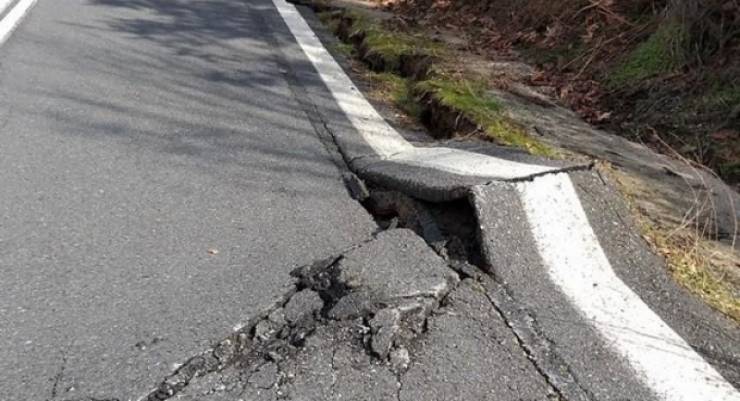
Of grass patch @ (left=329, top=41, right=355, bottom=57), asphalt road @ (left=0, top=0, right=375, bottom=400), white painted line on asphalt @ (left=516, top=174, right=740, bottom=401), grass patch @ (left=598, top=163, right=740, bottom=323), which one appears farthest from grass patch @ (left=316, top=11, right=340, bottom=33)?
white painted line on asphalt @ (left=516, top=174, right=740, bottom=401)

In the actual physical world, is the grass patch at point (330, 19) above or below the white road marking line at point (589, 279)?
below

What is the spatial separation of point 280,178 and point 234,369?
56.4 inches

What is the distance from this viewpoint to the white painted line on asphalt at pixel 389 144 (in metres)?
2.94

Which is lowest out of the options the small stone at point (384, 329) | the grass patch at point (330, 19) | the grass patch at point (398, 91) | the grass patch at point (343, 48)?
the grass patch at point (330, 19)

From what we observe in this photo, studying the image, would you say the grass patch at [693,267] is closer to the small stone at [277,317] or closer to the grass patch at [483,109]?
the grass patch at [483,109]

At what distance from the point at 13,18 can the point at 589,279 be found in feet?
18.5

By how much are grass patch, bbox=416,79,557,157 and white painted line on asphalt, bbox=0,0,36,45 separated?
11.0ft

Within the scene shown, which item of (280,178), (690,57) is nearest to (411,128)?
(280,178)

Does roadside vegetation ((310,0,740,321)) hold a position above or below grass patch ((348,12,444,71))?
above

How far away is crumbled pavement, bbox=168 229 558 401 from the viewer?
182 centimetres

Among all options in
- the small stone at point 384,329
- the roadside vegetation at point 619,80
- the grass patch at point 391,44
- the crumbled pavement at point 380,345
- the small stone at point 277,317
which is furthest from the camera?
the grass patch at point 391,44

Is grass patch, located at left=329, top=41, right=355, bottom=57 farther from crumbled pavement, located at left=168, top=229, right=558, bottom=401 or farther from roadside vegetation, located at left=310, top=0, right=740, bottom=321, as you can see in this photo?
crumbled pavement, located at left=168, top=229, right=558, bottom=401

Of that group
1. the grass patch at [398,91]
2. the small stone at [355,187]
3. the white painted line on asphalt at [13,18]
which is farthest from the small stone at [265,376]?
the white painted line on asphalt at [13,18]

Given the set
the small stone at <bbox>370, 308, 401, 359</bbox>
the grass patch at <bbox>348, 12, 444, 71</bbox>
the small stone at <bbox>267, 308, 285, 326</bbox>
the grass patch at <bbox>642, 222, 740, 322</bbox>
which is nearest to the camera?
the small stone at <bbox>370, 308, 401, 359</bbox>
